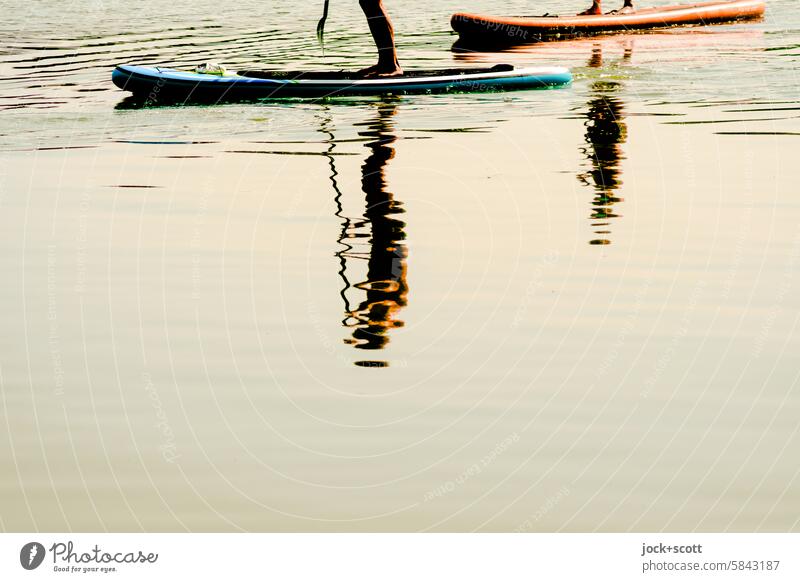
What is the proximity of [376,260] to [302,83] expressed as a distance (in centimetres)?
871

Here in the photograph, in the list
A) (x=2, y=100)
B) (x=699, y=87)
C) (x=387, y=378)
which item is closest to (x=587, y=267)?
(x=387, y=378)

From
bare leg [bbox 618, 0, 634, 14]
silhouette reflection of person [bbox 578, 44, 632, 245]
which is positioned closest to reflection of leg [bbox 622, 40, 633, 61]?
bare leg [bbox 618, 0, 634, 14]

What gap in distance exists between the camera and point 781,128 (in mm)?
16250

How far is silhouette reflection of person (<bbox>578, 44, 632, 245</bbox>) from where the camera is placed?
467 inches

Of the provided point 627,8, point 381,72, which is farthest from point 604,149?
point 627,8

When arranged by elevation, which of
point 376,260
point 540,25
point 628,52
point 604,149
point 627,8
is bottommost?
point 627,8

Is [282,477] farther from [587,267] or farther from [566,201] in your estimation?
[566,201]

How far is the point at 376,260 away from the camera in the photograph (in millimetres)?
10250

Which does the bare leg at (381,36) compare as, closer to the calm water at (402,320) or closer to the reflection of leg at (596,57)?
the calm water at (402,320)

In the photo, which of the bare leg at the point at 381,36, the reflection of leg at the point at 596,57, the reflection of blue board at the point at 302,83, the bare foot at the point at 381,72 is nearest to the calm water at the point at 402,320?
the reflection of blue board at the point at 302,83

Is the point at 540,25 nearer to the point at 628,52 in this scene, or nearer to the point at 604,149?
the point at 628,52

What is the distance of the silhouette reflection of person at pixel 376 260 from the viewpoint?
8617mm

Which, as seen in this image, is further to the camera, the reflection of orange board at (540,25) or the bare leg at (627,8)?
the bare leg at (627,8)

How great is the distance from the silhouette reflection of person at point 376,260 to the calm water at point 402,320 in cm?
3
